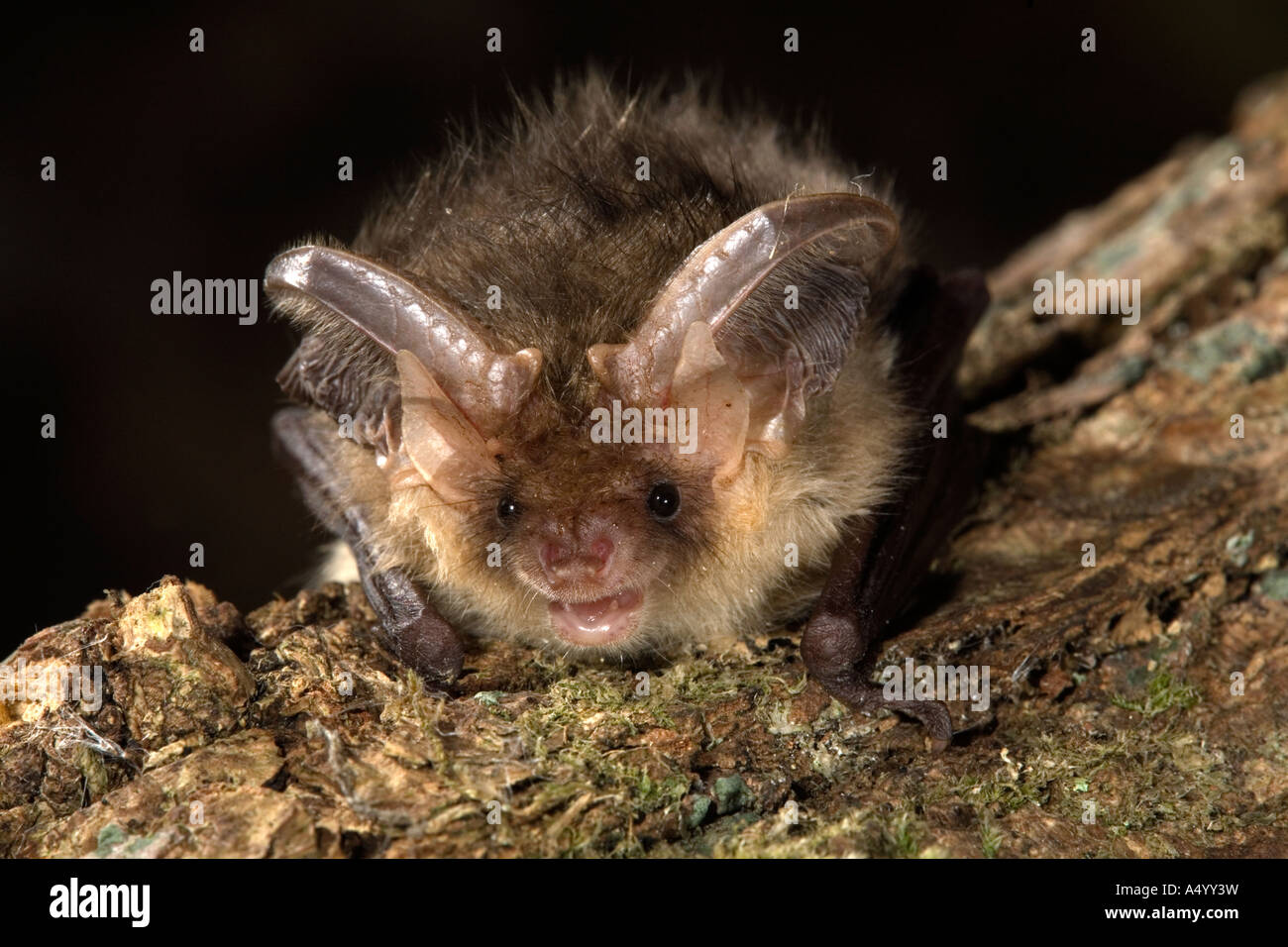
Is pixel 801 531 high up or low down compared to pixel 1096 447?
down

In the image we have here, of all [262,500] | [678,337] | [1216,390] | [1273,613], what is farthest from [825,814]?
[262,500]

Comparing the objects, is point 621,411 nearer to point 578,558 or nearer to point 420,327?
point 578,558

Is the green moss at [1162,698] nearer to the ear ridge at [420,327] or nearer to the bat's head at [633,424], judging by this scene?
the bat's head at [633,424]

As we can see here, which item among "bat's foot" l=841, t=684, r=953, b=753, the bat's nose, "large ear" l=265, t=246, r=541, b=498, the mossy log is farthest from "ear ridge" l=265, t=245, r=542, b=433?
"bat's foot" l=841, t=684, r=953, b=753

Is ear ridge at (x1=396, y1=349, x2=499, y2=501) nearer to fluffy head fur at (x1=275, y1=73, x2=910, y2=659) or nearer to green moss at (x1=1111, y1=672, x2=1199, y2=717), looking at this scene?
fluffy head fur at (x1=275, y1=73, x2=910, y2=659)

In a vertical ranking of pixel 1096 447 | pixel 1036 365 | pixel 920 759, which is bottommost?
pixel 920 759
